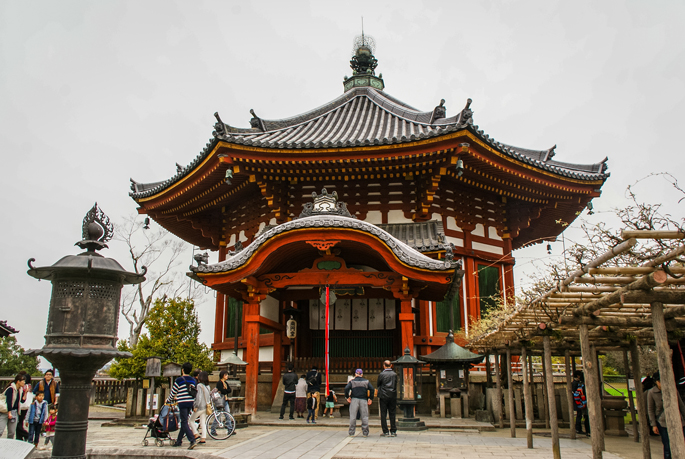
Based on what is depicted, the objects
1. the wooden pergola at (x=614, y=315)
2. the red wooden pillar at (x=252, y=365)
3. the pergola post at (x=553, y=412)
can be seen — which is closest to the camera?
the wooden pergola at (x=614, y=315)

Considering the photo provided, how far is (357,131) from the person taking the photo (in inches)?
664

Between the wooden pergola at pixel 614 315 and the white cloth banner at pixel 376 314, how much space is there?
4.89 meters

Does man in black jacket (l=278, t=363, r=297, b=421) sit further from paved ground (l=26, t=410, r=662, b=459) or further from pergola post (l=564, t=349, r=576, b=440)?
pergola post (l=564, t=349, r=576, b=440)

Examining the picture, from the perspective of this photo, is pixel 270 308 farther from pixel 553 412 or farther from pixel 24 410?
pixel 553 412

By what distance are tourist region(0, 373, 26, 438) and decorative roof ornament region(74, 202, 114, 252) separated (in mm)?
4288

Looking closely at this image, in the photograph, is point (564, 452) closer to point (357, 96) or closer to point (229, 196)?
point (229, 196)

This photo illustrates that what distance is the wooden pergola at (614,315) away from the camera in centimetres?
441

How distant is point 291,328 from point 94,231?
785 cm

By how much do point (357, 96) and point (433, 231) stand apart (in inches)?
376

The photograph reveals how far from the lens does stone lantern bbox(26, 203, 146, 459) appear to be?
19.5ft

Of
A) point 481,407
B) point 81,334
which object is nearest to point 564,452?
point 481,407

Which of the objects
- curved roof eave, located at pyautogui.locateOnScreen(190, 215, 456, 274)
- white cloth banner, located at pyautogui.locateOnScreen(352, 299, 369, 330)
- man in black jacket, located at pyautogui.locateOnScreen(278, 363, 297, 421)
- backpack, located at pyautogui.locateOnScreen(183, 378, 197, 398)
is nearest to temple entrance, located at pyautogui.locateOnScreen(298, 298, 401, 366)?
white cloth banner, located at pyautogui.locateOnScreen(352, 299, 369, 330)

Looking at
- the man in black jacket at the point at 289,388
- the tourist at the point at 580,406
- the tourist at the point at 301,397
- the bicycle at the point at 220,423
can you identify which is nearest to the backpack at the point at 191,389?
the bicycle at the point at 220,423

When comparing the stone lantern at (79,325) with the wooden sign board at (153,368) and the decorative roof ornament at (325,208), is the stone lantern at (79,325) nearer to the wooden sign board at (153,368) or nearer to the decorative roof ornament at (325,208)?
the decorative roof ornament at (325,208)
